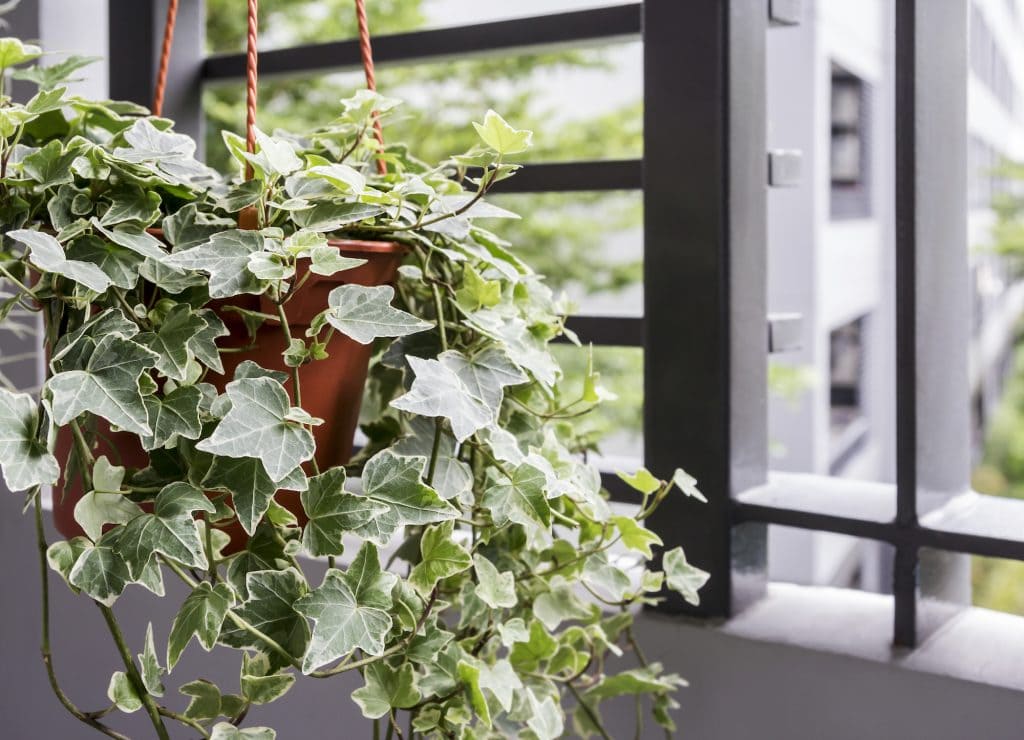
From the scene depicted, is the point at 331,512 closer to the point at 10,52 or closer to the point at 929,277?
the point at 10,52

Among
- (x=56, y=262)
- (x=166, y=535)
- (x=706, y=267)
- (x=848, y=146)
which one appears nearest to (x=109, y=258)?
(x=56, y=262)

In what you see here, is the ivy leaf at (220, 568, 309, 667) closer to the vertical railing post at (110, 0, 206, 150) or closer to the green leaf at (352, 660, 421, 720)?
the green leaf at (352, 660, 421, 720)

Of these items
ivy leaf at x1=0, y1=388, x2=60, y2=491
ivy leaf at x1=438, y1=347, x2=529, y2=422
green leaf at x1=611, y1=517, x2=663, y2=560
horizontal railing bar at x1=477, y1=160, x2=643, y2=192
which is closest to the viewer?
→ ivy leaf at x1=0, y1=388, x2=60, y2=491

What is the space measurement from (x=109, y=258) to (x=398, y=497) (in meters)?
0.20

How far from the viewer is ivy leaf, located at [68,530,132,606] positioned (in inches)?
17.8

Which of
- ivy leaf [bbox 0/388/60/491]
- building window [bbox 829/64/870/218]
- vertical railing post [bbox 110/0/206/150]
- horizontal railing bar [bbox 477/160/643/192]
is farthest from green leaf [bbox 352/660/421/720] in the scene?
building window [bbox 829/64/870/218]

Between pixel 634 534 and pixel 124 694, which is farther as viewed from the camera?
pixel 634 534

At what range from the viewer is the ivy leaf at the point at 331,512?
0.47 metres

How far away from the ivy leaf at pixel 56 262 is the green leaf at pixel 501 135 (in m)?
0.20

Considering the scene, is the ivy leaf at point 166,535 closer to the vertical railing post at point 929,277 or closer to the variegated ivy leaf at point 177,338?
the variegated ivy leaf at point 177,338

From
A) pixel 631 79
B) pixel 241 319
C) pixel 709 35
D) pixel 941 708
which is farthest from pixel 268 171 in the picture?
→ pixel 631 79

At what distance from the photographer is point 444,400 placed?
49 centimetres

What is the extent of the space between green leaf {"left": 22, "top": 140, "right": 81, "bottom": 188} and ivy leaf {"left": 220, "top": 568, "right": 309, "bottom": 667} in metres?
0.24

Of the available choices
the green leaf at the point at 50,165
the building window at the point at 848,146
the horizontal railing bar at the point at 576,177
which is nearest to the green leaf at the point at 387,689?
the green leaf at the point at 50,165
